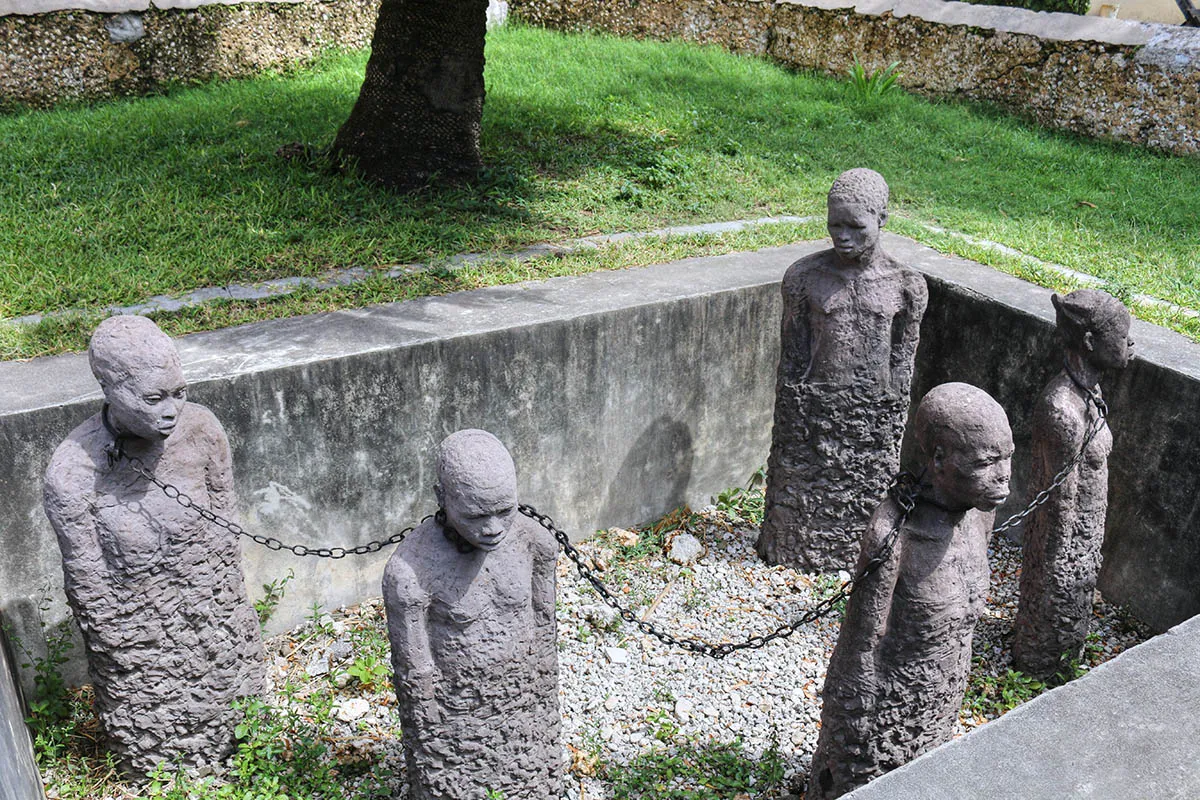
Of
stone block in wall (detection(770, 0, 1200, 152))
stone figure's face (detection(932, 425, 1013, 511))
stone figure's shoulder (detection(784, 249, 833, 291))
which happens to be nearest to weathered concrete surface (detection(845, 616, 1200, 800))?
stone figure's face (detection(932, 425, 1013, 511))

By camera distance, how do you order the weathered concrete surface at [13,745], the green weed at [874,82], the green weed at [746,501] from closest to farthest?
the weathered concrete surface at [13,745], the green weed at [746,501], the green weed at [874,82]

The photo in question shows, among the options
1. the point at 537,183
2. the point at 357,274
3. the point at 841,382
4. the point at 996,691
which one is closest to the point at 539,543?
the point at 841,382

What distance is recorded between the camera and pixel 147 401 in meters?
3.44

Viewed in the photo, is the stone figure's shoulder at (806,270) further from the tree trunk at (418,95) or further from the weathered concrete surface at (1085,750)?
the tree trunk at (418,95)

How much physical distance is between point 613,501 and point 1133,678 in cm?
325

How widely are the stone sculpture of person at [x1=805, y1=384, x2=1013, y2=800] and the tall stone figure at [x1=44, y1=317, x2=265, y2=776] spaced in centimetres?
234

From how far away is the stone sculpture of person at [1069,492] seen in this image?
14.4ft

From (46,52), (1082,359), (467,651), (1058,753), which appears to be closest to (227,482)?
(467,651)

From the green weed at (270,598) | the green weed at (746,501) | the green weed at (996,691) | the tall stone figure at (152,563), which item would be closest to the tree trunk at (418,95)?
the green weed at (746,501)

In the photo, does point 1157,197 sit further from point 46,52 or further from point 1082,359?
point 46,52

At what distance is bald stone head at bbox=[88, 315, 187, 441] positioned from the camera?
3393mm

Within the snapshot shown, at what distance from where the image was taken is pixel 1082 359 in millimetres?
4477

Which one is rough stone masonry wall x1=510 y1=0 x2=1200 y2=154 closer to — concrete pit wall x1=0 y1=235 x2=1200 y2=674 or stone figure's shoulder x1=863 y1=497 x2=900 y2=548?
concrete pit wall x1=0 y1=235 x2=1200 y2=674

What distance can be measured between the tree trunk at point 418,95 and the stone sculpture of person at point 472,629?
15.2 feet
